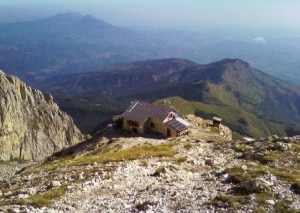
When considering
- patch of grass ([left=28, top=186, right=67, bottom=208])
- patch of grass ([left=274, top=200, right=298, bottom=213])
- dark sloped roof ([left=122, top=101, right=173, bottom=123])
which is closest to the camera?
patch of grass ([left=274, top=200, right=298, bottom=213])

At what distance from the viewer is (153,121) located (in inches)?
3184

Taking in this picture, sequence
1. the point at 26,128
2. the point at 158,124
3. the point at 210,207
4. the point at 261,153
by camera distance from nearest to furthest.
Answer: the point at 210,207
the point at 261,153
the point at 158,124
the point at 26,128

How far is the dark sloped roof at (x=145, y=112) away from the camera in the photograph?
80.2 meters

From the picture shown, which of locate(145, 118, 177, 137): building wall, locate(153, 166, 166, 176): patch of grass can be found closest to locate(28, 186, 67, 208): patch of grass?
locate(153, 166, 166, 176): patch of grass

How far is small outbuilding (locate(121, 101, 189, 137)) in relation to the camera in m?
78.8

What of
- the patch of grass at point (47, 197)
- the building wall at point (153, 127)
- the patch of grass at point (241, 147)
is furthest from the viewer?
the building wall at point (153, 127)

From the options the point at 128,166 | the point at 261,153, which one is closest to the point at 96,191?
the point at 128,166

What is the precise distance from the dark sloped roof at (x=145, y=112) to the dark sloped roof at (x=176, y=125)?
161cm

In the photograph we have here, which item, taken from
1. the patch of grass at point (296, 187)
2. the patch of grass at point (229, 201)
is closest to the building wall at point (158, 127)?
the patch of grass at point (296, 187)

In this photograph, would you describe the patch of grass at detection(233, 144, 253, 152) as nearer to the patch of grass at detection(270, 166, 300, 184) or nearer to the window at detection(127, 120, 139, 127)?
the patch of grass at detection(270, 166, 300, 184)

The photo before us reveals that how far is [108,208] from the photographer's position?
27.5 m

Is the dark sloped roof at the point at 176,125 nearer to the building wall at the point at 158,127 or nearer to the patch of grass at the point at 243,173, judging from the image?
the building wall at the point at 158,127

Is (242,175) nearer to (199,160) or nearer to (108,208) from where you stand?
(199,160)

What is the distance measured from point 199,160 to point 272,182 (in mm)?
11550
